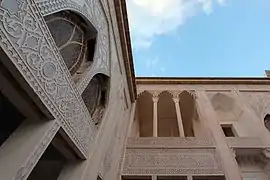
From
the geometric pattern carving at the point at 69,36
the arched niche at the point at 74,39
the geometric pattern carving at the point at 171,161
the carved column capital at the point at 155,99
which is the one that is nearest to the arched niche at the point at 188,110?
the carved column capital at the point at 155,99

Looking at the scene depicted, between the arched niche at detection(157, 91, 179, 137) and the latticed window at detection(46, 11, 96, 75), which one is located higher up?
the arched niche at detection(157, 91, 179, 137)

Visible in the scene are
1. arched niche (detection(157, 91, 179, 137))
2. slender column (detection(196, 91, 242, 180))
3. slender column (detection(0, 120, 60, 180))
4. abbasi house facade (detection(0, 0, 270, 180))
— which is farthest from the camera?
arched niche (detection(157, 91, 179, 137))

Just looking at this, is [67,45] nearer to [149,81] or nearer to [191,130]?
[149,81]

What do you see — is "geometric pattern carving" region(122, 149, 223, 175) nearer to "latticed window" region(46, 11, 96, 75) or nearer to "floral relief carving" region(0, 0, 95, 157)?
"floral relief carving" region(0, 0, 95, 157)

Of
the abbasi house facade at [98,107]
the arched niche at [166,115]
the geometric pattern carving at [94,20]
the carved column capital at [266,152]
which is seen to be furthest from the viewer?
the arched niche at [166,115]

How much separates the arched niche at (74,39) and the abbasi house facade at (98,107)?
0.04ft

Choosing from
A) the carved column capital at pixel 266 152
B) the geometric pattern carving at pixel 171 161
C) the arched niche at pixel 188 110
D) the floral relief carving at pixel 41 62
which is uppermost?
the arched niche at pixel 188 110

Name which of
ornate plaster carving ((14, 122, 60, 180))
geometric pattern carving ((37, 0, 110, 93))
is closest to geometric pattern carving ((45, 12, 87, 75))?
geometric pattern carving ((37, 0, 110, 93))

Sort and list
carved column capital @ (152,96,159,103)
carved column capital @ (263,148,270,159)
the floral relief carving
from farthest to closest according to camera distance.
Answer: carved column capital @ (152,96,159,103) → carved column capital @ (263,148,270,159) → the floral relief carving

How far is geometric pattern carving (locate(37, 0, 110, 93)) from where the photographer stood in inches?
90.0

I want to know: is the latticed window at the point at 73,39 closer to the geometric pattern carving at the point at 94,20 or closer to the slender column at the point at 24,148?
the geometric pattern carving at the point at 94,20

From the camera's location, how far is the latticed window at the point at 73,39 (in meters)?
2.64

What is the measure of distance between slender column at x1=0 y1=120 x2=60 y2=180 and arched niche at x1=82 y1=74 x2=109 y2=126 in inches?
45.5

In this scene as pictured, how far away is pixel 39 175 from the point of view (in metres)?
3.53
